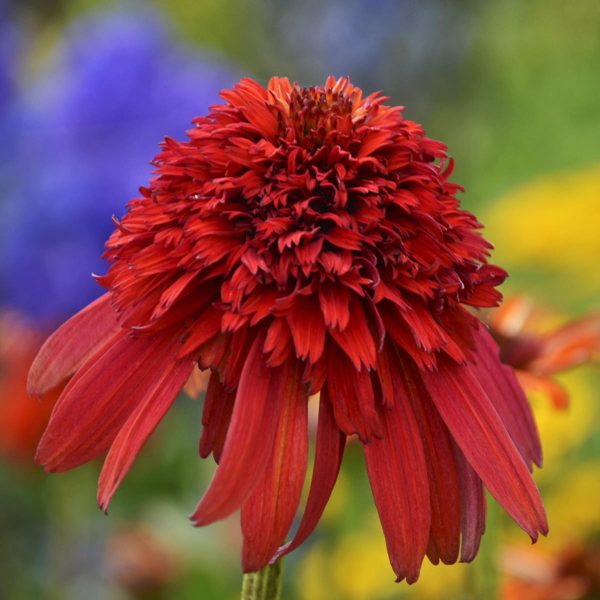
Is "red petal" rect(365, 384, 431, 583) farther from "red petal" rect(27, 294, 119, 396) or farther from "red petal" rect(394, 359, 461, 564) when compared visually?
"red petal" rect(27, 294, 119, 396)

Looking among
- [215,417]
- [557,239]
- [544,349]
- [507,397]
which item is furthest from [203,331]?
[557,239]

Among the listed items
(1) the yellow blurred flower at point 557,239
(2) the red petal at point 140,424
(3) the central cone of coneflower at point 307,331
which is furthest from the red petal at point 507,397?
(1) the yellow blurred flower at point 557,239

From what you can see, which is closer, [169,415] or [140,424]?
[140,424]

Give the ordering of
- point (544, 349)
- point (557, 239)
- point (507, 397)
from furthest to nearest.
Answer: point (557, 239) → point (544, 349) → point (507, 397)

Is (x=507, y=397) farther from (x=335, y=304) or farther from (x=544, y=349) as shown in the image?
(x=544, y=349)

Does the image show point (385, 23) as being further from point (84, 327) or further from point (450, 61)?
point (84, 327)

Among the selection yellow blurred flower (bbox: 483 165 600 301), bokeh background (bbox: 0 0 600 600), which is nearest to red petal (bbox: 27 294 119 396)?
bokeh background (bbox: 0 0 600 600)

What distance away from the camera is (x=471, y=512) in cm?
43

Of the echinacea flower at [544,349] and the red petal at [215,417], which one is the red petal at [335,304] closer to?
the red petal at [215,417]

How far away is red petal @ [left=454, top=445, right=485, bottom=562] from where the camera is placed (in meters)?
0.43

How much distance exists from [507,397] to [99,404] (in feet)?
0.56

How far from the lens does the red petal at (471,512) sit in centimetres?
43

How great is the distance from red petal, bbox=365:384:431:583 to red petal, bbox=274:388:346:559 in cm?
1

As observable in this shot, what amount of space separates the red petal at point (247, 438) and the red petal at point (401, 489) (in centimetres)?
4
